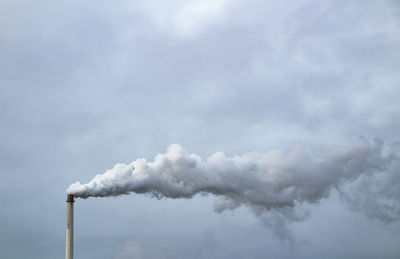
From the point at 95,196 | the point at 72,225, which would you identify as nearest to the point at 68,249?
the point at 72,225

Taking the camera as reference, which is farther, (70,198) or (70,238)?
(70,198)

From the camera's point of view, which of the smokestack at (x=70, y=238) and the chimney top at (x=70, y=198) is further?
the chimney top at (x=70, y=198)

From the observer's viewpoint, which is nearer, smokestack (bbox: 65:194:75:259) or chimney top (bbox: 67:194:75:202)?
smokestack (bbox: 65:194:75:259)

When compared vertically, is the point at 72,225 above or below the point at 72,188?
below

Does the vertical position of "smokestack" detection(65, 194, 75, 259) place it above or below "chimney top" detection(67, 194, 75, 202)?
below

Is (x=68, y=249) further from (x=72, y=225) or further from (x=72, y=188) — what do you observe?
(x=72, y=188)

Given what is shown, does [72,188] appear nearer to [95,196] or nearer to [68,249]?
[95,196]

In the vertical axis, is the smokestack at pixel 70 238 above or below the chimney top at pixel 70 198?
below

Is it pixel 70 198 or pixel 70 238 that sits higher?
pixel 70 198

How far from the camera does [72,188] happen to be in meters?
72.3

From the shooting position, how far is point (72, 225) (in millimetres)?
70562

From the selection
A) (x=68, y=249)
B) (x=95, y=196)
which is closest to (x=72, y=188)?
(x=95, y=196)

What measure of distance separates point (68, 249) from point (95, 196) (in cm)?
733

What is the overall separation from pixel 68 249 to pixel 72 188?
752cm
